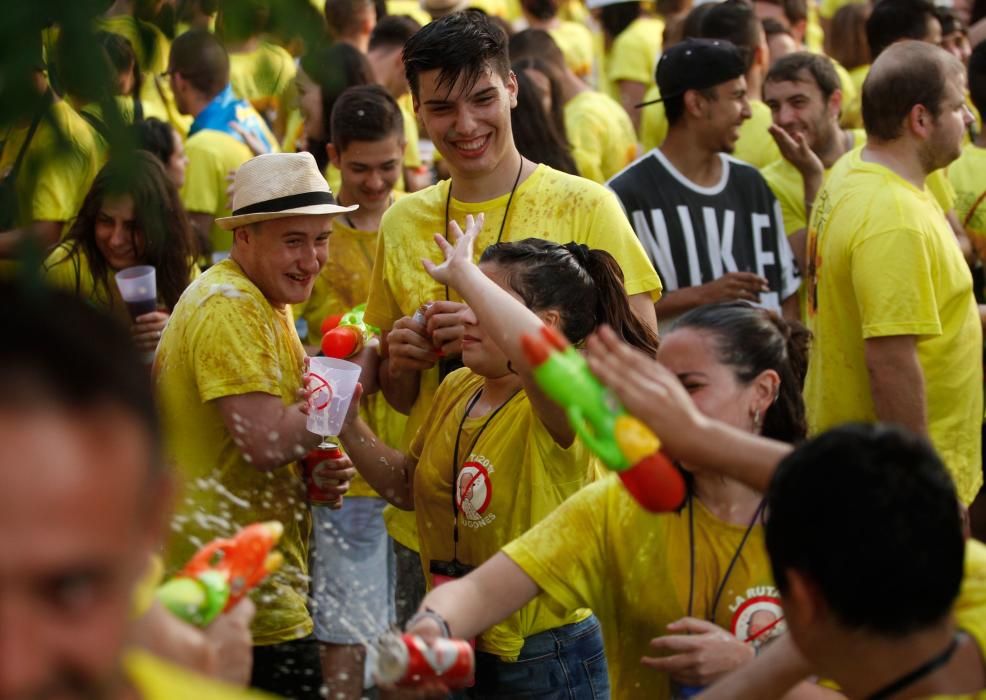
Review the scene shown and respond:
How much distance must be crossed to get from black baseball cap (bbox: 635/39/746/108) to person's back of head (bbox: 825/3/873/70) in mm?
3592

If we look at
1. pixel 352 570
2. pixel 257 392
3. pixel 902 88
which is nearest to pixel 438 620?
pixel 257 392

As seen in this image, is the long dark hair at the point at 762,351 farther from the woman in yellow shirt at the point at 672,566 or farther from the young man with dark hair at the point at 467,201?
the young man with dark hair at the point at 467,201

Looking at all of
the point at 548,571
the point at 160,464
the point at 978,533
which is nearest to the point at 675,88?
the point at 978,533

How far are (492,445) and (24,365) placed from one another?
253 cm

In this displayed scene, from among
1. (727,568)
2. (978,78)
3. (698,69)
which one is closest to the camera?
(727,568)

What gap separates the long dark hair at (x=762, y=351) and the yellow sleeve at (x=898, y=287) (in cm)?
136

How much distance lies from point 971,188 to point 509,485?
347 centimetres

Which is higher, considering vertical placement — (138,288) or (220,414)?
(138,288)

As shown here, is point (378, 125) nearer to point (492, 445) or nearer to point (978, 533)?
point (492, 445)

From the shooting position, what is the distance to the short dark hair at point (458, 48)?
4492mm

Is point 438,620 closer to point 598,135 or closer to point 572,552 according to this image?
point 572,552

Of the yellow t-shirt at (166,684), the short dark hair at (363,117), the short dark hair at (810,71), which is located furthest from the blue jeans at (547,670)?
the short dark hair at (810,71)

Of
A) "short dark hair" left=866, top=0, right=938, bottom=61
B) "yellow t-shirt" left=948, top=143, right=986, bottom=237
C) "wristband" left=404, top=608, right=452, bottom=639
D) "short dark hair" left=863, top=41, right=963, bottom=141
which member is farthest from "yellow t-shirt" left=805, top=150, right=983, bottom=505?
"short dark hair" left=866, top=0, right=938, bottom=61

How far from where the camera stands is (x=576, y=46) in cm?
1098
